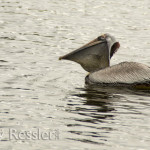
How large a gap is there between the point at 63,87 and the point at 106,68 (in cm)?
85

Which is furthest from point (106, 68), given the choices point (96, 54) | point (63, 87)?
point (63, 87)

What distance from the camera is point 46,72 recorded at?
36.2ft

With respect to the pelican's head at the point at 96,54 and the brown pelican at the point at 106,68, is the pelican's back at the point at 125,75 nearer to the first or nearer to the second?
the brown pelican at the point at 106,68

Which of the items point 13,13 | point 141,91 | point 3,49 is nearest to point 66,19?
point 13,13

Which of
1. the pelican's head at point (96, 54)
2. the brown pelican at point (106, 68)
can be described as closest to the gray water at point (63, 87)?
the brown pelican at point (106, 68)

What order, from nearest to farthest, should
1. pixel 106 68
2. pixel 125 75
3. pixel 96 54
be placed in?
pixel 125 75 < pixel 106 68 < pixel 96 54

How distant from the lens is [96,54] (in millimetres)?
10562

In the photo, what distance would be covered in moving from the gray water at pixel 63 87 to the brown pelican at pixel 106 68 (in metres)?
0.21

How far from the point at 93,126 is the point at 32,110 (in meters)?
1.13

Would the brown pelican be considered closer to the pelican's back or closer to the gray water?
the pelican's back

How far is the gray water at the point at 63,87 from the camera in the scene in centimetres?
691

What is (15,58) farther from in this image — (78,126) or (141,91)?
(78,126)

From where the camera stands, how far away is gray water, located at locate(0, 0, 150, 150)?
6910 millimetres

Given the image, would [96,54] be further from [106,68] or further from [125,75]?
[125,75]
